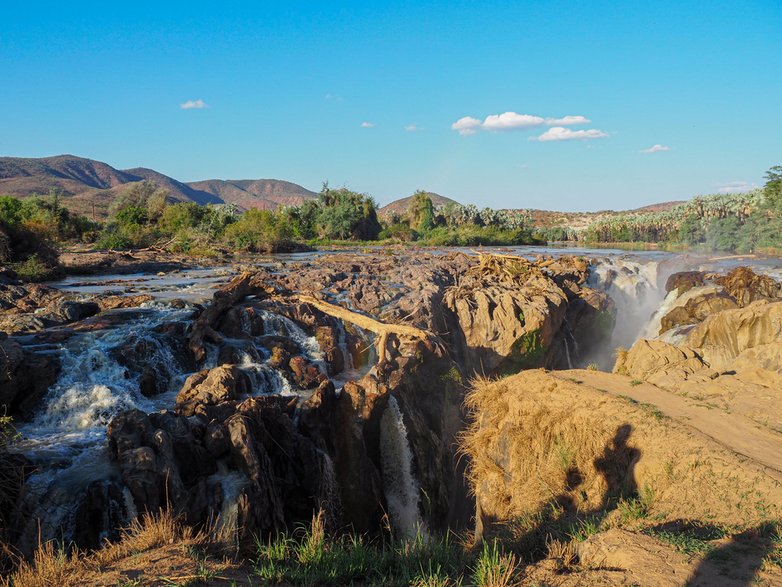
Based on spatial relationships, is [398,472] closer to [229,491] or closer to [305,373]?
[305,373]

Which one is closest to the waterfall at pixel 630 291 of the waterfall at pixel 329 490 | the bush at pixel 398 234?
the waterfall at pixel 329 490

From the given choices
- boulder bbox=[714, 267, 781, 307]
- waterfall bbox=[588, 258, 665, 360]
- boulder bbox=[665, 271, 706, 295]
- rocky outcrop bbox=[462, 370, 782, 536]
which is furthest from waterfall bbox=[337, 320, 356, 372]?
boulder bbox=[665, 271, 706, 295]

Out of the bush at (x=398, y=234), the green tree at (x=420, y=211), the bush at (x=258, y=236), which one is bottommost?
the bush at (x=258, y=236)

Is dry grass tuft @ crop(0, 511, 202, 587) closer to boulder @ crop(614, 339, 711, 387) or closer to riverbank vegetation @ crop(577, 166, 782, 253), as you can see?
boulder @ crop(614, 339, 711, 387)

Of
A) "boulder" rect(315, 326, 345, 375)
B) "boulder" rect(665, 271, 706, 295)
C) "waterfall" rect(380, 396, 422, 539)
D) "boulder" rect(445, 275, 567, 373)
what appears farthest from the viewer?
"boulder" rect(665, 271, 706, 295)

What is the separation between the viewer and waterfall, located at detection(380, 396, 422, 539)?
10414 mm

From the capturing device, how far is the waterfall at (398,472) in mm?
10414

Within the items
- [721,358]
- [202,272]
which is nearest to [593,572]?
[721,358]

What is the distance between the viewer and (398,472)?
10805 millimetres

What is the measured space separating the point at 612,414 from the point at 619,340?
61.8ft

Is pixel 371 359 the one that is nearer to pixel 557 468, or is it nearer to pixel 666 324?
pixel 557 468

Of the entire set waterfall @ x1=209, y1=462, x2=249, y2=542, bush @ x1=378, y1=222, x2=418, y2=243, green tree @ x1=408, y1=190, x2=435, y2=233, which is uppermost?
green tree @ x1=408, y1=190, x2=435, y2=233

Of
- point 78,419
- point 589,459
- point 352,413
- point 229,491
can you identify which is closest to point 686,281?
point 352,413

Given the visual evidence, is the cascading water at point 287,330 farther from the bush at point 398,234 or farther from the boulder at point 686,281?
the bush at point 398,234
